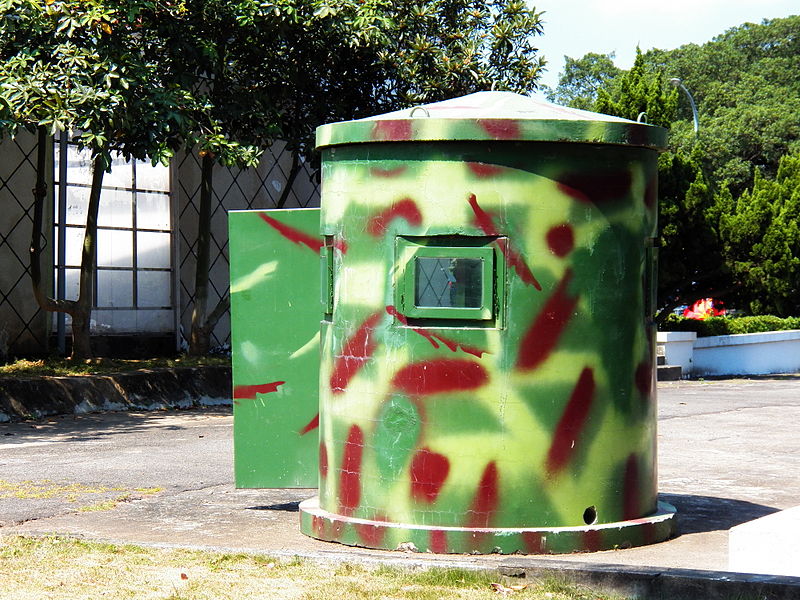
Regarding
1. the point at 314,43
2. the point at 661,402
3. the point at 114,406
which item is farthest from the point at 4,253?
the point at 661,402

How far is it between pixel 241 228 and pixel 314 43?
9508 mm

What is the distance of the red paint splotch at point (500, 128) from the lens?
6.00m

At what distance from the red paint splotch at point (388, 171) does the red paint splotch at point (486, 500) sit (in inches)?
60.2

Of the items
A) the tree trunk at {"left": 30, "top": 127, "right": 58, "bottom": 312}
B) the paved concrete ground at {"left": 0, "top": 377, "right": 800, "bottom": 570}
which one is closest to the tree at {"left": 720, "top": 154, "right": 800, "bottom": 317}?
the paved concrete ground at {"left": 0, "top": 377, "right": 800, "bottom": 570}

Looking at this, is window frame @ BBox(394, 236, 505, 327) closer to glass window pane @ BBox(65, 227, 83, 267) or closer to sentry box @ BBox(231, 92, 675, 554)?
sentry box @ BBox(231, 92, 675, 554)

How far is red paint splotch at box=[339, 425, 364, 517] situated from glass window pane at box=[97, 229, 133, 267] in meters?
12.8

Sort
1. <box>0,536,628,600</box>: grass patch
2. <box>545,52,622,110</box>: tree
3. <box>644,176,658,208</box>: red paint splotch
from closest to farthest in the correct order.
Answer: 1. <box>0,536,628,600</box>: grass patch
2. <box>644,176,658,208</box>: red paint splotch
3. <box>545,52,622,110</box>: tree

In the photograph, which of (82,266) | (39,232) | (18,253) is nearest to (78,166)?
(18,253)

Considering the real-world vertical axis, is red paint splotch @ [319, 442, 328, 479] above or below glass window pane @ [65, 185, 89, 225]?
below

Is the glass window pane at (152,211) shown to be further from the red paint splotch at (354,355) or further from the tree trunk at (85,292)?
the red paint splotch at (354,355)

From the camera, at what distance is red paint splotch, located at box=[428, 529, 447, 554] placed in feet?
19.6

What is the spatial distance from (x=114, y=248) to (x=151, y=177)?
1401mm

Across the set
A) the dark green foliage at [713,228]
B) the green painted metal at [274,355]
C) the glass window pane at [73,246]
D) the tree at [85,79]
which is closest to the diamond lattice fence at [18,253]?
the glass window pane at [73,246]

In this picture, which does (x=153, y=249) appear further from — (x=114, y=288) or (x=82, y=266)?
(x=82, y=266)
